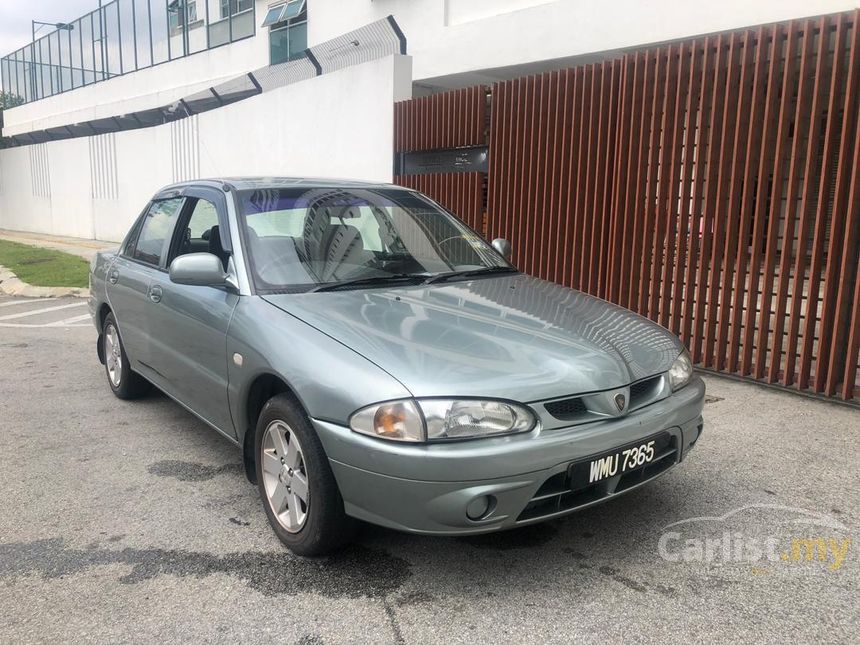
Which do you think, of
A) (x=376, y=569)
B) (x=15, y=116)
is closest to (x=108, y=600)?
(x=376, y=569)

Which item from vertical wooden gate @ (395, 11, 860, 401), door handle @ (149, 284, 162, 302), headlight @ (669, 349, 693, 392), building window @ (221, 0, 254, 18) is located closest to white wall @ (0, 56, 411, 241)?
vertical wooden gate @ (395, 11, 860, 401)

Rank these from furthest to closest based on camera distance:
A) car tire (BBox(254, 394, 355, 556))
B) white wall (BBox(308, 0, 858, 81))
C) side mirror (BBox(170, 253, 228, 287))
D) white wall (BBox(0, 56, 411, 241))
→ 1. white wall (BBox(0, 56, 411, 241))
2. white wall (BBox(308, 0, 858, 81))
3. side mirror (BBox(170, 253, 228, 287))
4. car tire (BBox(254, 394, 355, 556))

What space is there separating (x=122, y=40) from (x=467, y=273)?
1029 inches

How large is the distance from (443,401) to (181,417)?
122 inches

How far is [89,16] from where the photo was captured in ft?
88.7

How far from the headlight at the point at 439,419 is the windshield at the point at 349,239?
1.11m

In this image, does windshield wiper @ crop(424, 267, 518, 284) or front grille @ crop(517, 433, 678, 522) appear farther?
windshield wiper @ crop(424, 267, 518, 284)

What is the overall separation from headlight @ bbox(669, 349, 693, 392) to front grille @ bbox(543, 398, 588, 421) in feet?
2.07

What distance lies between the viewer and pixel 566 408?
9.23ft

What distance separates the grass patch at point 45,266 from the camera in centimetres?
1234

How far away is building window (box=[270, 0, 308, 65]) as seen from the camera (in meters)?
17.6

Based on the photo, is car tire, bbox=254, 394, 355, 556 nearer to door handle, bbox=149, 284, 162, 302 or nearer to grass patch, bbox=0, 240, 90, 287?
door handle, bbox=149, 284, 162, 302

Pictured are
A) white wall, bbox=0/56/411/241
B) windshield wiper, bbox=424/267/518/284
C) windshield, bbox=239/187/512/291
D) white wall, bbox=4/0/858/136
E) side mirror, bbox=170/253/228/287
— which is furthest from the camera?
white wall, bbox=0/56/411/241

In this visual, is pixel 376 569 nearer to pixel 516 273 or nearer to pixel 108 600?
pixel 108 600
